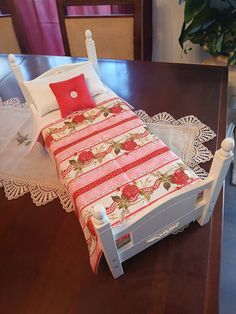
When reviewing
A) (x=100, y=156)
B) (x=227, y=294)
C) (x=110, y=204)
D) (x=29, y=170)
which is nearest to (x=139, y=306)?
(x=110, y=204)

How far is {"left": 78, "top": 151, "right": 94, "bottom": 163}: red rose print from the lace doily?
136 mm

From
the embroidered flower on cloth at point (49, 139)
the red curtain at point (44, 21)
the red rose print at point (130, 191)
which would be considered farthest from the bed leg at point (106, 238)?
the red curtain at point (44, 21)

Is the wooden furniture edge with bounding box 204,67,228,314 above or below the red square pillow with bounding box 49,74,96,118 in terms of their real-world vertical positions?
below

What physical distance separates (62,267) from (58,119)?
47cm

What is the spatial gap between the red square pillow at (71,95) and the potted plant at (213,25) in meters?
0.70

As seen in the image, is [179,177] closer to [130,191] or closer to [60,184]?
[130,191]

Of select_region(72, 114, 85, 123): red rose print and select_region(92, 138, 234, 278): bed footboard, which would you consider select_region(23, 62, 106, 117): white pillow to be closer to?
select_region(72, 114, 85, 123): red rose print

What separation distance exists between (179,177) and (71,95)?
1.53ft

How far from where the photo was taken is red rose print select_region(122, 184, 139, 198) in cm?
66

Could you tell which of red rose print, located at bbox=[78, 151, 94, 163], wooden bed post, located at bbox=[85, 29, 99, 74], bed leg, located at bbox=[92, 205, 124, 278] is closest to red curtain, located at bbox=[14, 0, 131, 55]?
wooden bed post, located at bbox=[85, 29, 99, 74]

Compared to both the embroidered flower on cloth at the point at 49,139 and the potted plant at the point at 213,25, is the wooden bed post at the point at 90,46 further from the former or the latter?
the potted plant at the point at 213,25

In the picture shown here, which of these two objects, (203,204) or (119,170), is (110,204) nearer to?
(119,170)

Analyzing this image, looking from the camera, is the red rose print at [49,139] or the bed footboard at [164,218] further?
the red rose print at [49,139]

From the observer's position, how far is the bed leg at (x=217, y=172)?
1.72ft
